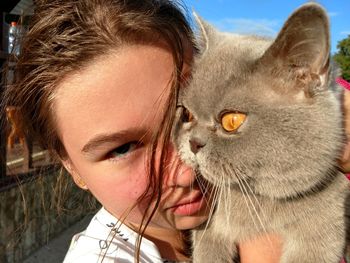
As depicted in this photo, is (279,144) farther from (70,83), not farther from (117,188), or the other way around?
(70,83)

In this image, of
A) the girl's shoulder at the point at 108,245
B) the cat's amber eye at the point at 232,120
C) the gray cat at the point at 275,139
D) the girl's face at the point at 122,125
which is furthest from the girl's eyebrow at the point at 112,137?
the girl's shoulder at the point at 108,245

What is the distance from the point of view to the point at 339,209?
128 cm

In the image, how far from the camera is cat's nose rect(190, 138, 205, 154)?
1290mm

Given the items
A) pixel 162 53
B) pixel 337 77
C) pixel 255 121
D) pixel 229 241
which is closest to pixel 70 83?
pixel 162 53

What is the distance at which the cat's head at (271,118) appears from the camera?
3.75 feet

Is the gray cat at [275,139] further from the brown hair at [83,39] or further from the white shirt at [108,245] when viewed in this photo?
the white shirt at [108,245]

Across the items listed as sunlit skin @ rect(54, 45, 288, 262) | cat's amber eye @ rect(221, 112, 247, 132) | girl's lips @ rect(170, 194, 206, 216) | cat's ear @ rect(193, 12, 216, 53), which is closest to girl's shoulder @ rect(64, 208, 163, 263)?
sunlit skin @ rect(54, 45, 288, 262)

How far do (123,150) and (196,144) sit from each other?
248mm

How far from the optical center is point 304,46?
1.09 metres

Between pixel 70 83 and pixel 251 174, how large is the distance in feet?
2.19

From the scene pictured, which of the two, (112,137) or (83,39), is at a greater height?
(83,39)

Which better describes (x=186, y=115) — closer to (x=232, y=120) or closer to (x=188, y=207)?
(x=232, y=120)

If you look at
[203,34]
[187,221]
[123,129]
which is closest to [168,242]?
[187,221]

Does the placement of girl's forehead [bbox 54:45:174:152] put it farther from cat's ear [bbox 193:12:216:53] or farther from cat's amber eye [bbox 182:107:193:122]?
cat's ear [bbox 193:12:216:53]
